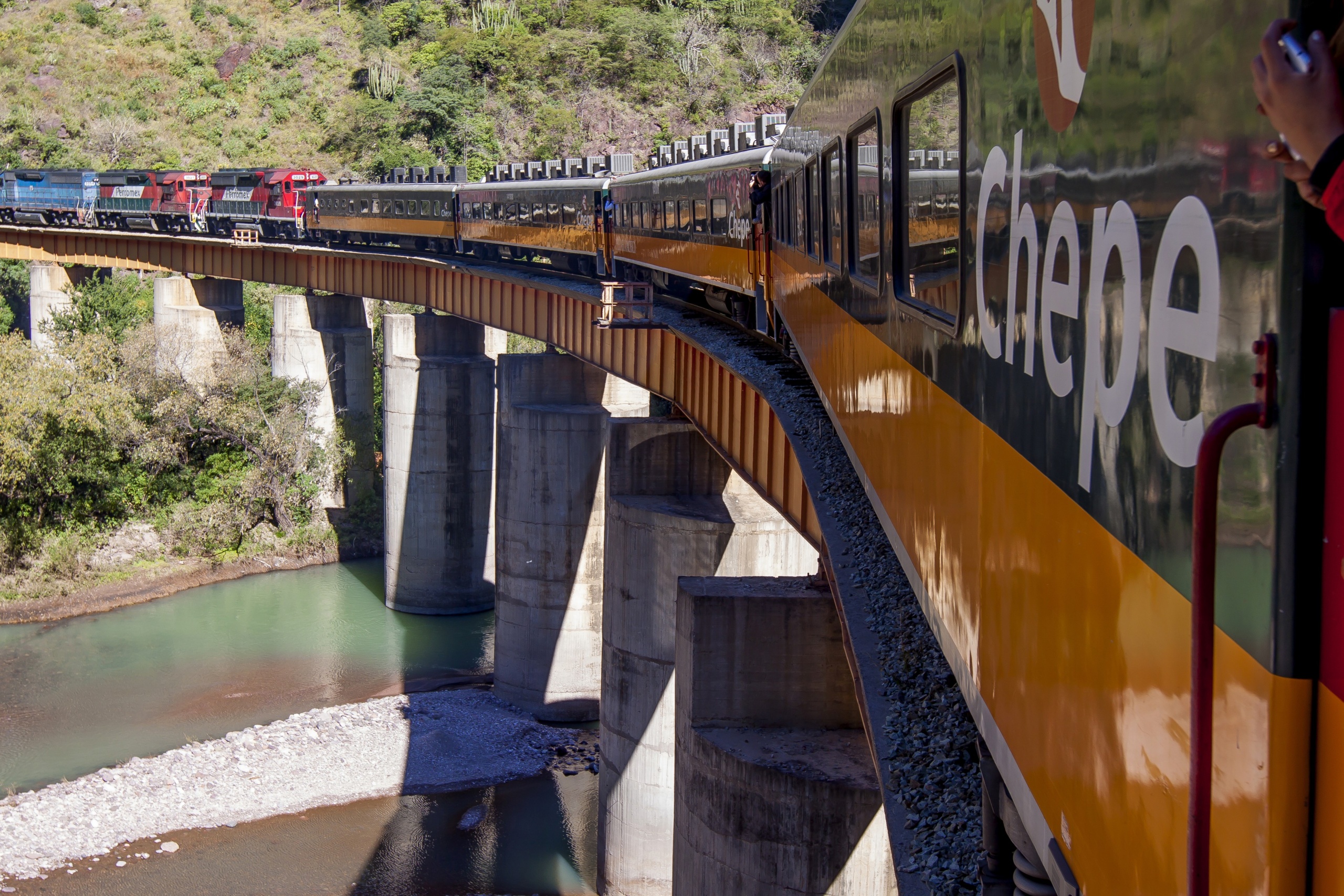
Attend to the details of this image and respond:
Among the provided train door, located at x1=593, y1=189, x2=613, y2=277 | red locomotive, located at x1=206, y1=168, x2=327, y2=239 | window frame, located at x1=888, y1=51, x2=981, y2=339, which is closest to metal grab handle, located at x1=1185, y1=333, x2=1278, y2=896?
window frame, located at x1=888, y1=51, x2=981, y2=339

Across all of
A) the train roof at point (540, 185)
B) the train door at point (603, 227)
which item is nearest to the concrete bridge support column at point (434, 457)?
the train roof at point (540, 185)

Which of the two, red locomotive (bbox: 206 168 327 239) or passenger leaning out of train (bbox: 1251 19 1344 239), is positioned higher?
red locomotive (bbox: 206 168 327 239)

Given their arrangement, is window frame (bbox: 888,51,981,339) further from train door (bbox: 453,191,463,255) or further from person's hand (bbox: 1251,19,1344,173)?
train door (bbox: 453,191,463,255)

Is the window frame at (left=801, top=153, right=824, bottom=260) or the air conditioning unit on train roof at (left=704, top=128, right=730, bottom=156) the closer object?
the window frame at (left=801, top=153, right=824, bottom=260)

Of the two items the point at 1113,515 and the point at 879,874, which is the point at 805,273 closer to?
the point at 879,874

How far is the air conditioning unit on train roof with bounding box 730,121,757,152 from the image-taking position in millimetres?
16922

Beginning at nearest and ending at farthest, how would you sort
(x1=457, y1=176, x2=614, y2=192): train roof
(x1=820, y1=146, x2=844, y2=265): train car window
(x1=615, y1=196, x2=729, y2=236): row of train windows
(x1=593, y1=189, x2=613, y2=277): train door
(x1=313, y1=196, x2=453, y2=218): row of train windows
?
(x1=820, y1=146, x2=844, y2=265): train car window < (x1=615, y1=196, x2=729, y2=236): row of train windows < (x1=593, y1=189, x2=613, y2=277): train door < (x1=457, y1=176, x2=614, y2=192): train roof < (x1=313, y1=196, x2=453, y2=218): row of train windows

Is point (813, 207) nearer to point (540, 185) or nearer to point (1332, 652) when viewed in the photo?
point (1332, 652)

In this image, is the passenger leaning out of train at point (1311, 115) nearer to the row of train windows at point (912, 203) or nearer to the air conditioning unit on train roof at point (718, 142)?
the row of train windows at point (912, 203)

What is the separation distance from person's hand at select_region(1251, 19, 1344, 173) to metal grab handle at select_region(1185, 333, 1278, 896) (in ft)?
1.29

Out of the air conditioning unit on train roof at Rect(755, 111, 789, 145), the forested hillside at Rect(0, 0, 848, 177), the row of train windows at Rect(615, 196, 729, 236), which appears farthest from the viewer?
the forested hillside at Rect(0, 0, 848, 177)

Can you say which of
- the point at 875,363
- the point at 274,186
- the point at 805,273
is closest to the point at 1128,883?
the point at 875,363

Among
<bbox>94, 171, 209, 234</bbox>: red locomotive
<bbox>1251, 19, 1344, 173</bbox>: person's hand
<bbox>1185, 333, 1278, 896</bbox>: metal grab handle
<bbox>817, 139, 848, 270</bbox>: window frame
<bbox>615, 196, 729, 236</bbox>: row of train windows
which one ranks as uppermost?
<bbox>94, 171, 209, 234</bbox>: red locomotive

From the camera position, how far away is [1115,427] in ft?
7.85
